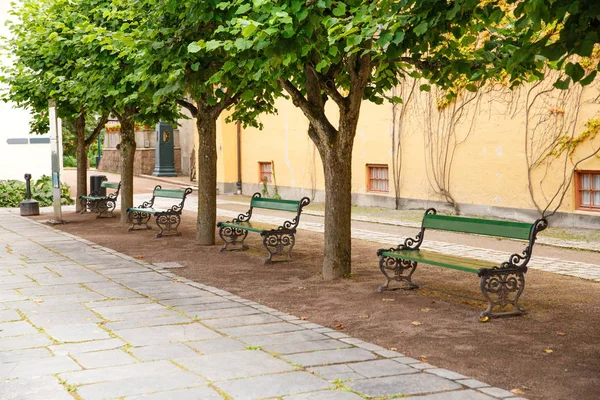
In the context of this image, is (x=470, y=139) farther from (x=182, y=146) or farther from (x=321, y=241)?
(x=182, y=146)

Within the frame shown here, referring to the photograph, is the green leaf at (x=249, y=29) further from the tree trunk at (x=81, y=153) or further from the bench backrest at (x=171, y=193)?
the tree trunk at (x=81, y=153)

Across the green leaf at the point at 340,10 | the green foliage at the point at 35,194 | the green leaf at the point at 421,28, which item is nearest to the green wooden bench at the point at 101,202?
the green foliage at the point at 35,194

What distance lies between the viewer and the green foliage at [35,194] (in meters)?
24.8

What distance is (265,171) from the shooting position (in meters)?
26.3

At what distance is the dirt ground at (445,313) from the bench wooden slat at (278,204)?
72 centimetres

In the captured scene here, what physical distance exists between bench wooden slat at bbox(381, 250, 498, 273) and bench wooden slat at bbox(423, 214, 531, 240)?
32cm

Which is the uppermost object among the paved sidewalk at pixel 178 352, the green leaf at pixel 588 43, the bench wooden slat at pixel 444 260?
the green leaf at pixel 588 43

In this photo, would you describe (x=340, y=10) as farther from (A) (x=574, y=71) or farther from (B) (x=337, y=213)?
(A) (x=574, y=71)

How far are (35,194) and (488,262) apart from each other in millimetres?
19463

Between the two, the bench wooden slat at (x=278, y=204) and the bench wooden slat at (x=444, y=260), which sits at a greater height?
the bench wooden slat at (x=278, y=204)

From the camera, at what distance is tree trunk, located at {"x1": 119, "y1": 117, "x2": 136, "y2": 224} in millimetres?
17359

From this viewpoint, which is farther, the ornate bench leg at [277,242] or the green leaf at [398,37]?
the ornate bench leg at [277,242]

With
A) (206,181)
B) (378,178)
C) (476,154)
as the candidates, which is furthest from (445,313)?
(378,178)

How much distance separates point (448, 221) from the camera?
910 centimetres
